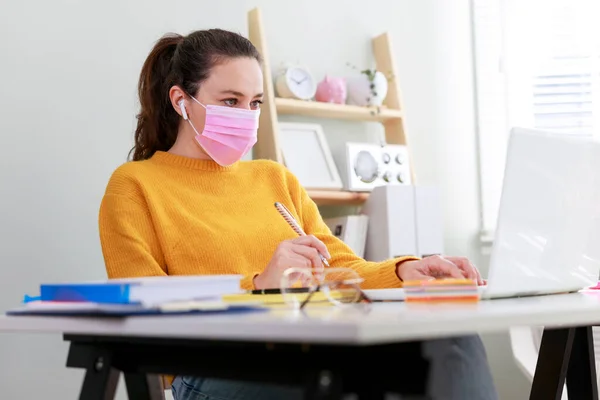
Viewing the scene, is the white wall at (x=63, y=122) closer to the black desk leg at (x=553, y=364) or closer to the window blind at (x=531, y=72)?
the window blind at (x=531, y=72)

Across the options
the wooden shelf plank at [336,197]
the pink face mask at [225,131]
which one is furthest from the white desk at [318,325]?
the wooden shelf plank at [336,197]

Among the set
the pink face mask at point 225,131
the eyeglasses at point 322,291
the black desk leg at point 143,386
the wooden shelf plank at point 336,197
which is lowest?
the wooden shelf plank at point 336,197

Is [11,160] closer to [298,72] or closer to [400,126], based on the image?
[298,72]

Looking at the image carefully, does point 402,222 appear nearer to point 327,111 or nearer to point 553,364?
point 327,111

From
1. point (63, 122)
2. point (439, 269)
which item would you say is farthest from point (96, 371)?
point (63, 122)

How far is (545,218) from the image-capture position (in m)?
1.09

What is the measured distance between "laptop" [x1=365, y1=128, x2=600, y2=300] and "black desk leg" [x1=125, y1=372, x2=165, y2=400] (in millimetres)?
322

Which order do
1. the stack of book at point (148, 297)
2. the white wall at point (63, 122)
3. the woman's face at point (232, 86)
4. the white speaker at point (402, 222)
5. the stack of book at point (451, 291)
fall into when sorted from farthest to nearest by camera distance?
the white speaker at point (402, 222), the white wall at point (63, 122), the woman's face at point (232, 86), the stack of book at point (451, 291), the stack of book at point (148, 297)

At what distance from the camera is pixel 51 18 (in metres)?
2.11

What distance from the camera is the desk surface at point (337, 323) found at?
0.68 m

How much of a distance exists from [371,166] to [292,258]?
155 cm

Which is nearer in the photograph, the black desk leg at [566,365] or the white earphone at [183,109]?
the black desk leg at [566,365]

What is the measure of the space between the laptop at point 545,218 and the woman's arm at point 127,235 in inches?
19.8

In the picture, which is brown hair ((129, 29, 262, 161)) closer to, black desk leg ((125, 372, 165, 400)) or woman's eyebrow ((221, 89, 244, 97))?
woman's eyebrow ((221, 89, 244, 97))
